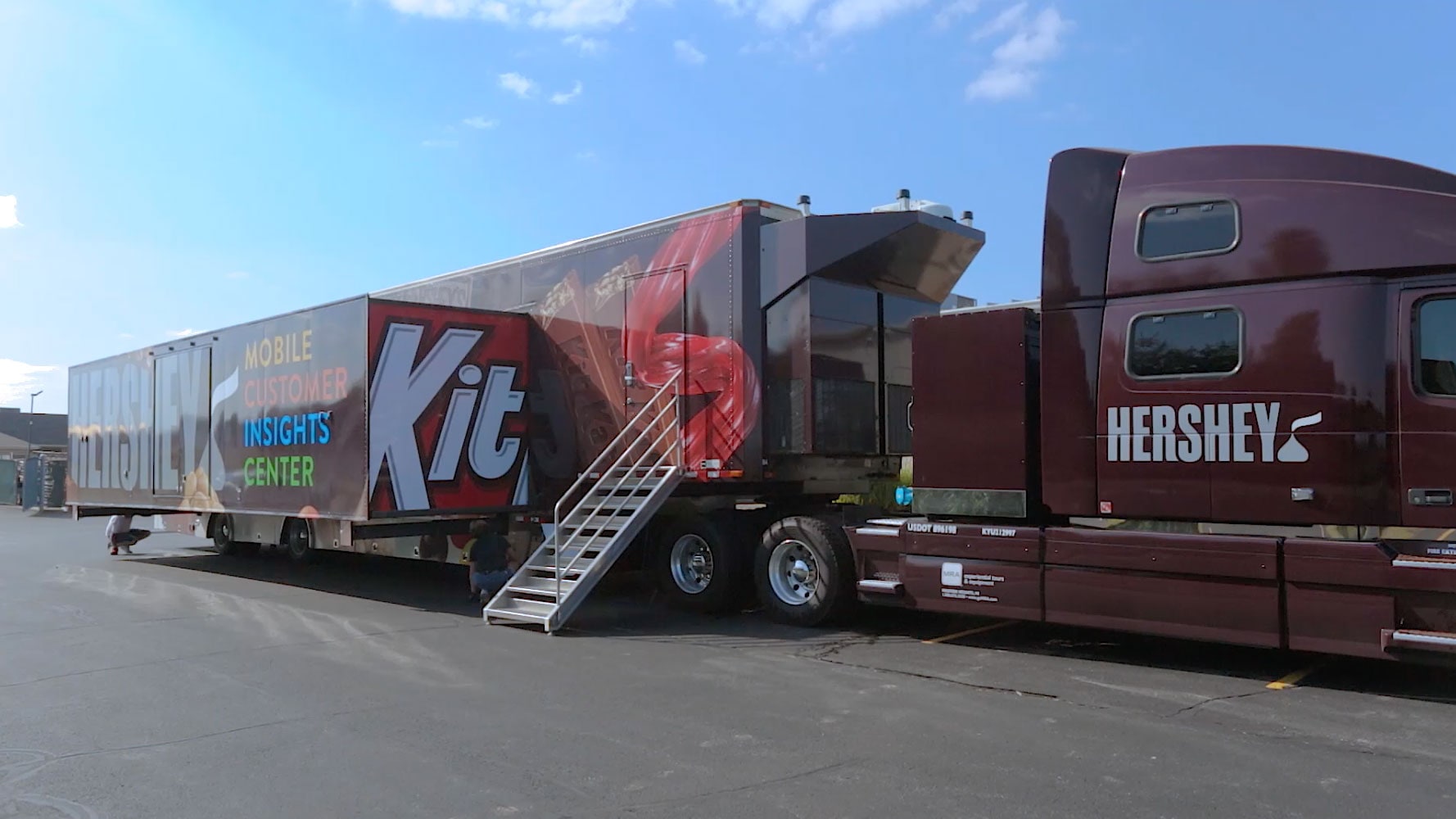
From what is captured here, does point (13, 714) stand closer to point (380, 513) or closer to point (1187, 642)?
point (380, 513)

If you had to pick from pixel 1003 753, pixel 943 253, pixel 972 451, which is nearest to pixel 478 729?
pixel 1003 753

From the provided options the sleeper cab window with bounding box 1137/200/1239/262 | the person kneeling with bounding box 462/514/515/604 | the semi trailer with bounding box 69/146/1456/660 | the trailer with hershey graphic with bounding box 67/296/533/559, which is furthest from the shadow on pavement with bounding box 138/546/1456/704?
the sleeper cab window with bounding box 1137/200/1239/262

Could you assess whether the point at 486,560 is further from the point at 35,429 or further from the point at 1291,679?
the point at 35,429

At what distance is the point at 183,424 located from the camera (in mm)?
14875

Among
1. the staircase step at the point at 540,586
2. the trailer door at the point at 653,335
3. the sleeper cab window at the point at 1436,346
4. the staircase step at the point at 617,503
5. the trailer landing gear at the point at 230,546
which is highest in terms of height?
the trailer door at the point at 653,335

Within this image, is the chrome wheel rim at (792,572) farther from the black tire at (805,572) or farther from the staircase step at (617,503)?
the staircase step at (617,503)

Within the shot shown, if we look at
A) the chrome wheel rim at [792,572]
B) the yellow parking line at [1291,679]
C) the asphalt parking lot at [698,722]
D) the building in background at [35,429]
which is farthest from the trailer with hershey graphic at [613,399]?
the building in background at [35,429]

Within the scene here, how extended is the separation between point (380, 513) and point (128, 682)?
12.1 feet

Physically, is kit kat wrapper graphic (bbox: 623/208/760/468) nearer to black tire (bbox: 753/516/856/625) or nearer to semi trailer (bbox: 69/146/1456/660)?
semi trailer (bbox: 69/146/1456/660)

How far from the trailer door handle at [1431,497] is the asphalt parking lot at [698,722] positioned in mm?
1297

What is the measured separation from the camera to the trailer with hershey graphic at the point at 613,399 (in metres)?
9.98

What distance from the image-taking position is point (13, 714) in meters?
6.50

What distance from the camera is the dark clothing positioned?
36.7 feet

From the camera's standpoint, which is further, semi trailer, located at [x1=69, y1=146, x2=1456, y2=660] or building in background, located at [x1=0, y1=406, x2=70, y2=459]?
building in background, located at [x1=0, y1=406, x2=70, y2=459]
